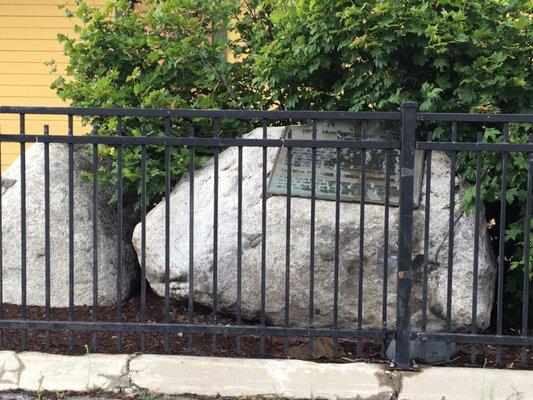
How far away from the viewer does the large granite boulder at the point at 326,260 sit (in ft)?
15.4

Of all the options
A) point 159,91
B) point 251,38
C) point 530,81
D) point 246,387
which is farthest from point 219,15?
point 246,387

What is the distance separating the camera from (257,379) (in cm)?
425

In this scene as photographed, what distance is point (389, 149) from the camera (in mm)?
4309

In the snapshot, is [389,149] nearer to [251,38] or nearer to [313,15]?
[313,15]

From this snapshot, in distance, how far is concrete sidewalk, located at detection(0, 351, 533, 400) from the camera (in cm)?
417

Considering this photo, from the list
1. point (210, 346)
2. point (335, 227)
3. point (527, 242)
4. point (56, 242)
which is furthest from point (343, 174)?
point (56, 242)

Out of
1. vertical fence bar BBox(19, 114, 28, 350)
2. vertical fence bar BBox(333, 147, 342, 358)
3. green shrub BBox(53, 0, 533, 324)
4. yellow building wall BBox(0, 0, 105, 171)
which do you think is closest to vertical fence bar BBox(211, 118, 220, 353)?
vertical fence bar BBox(333, 147, 342, 358)

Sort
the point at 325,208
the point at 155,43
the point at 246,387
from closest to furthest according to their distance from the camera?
the point at 246,387 → the point at 325,208 → the point at 155,43

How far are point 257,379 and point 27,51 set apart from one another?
6248mm

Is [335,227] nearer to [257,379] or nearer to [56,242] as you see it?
[257,379]

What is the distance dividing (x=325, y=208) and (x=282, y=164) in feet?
1.22

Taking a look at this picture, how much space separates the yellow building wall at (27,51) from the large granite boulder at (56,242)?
399cm

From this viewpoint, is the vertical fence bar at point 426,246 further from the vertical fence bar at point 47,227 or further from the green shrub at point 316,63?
the vertical fence bar at point 47,227

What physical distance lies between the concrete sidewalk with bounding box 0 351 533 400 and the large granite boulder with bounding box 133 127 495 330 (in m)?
0.48
